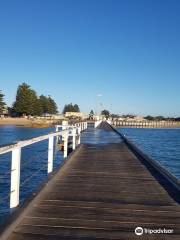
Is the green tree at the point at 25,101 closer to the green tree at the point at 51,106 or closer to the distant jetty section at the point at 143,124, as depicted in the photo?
the green tree at the point at 51,106

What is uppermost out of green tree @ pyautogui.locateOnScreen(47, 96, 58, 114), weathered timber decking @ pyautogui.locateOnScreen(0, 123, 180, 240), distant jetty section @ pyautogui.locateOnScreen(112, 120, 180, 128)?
green tree @ pyautogui.locateOnScreen(47, 96, 58, 114)

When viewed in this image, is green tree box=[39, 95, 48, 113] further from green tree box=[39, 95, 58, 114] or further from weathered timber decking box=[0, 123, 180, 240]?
weathered timber decking box=[0, 123, 180, 240]

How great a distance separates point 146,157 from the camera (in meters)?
14.7

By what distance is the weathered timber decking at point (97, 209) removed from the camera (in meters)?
5.61

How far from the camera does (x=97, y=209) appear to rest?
22.6 feet

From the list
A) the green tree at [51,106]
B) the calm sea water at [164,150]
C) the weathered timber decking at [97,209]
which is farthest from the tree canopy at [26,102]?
the weathered timber decking at [97,209]

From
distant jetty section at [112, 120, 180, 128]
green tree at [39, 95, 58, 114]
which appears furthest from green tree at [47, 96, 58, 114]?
distant jetty section at [112, 120, 180, 128]

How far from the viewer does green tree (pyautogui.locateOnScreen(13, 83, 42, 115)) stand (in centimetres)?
11856

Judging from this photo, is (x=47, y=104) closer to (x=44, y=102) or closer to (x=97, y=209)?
(x=44, y=102)

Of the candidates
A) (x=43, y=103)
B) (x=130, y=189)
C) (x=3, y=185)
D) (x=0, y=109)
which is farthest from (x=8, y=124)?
(x=130, y=189)

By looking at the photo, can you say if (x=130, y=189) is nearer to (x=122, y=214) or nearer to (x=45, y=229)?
(x=122, y=214)

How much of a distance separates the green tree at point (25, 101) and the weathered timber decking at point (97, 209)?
4307 inches

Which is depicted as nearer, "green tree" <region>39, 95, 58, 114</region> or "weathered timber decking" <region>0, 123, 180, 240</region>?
"weathered timber decking" <region>0, 123, 180, 240</region>

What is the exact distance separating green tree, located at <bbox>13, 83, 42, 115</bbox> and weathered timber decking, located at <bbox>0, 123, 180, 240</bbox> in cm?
10940
